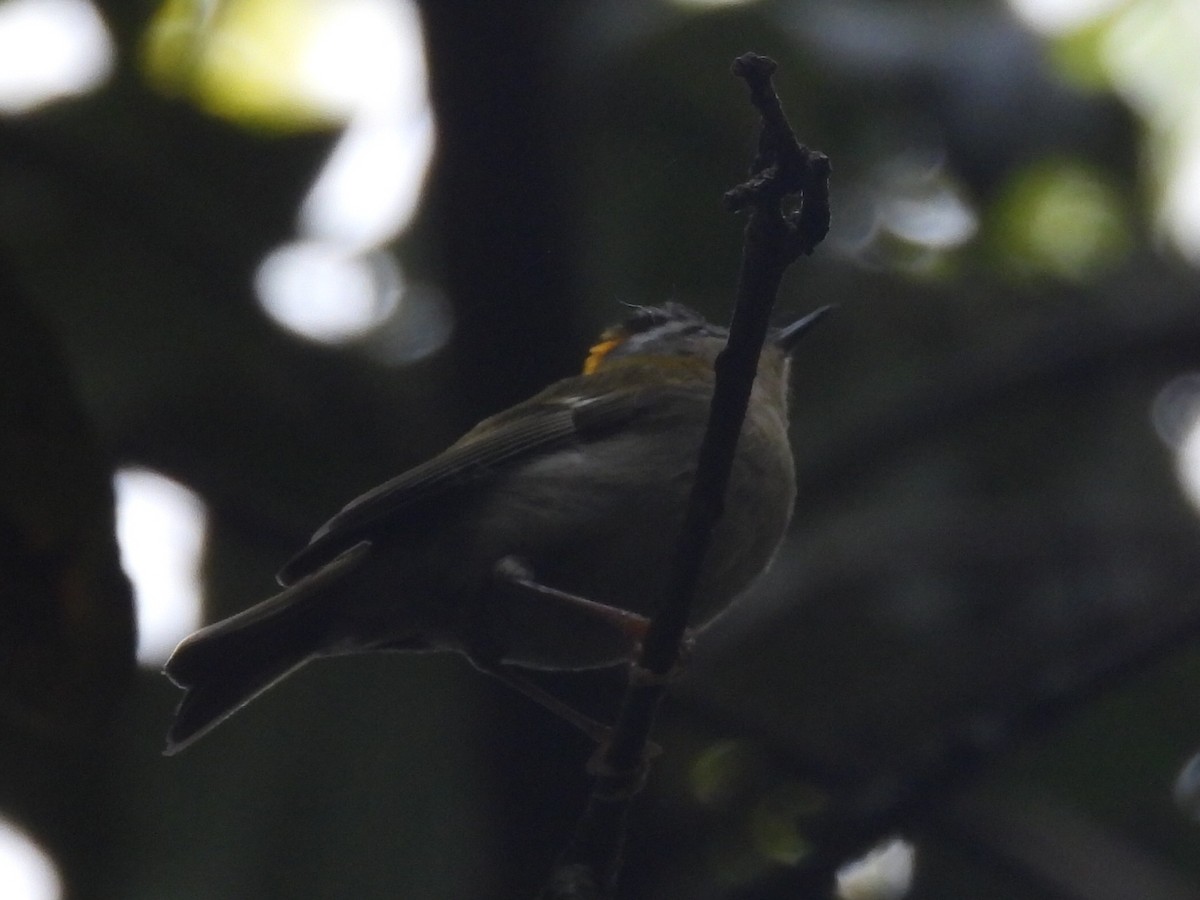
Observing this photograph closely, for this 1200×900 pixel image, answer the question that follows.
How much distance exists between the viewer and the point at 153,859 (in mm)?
6070

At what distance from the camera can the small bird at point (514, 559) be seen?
162 inches

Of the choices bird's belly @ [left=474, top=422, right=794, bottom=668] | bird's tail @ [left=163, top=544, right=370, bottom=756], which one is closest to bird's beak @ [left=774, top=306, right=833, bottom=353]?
bird's belly @ [left=474, top=422, right=794, bottom=668]

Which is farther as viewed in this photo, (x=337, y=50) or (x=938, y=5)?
(x=938, y=5)

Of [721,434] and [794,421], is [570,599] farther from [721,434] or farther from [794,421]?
[794,421]

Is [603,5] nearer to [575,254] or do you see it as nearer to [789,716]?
[575,254]

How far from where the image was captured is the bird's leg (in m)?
4.02

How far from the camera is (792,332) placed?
17.6 feet

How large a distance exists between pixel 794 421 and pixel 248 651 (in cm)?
433

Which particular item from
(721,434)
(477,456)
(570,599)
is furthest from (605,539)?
(721,434)

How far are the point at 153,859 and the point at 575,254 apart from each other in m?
2.63

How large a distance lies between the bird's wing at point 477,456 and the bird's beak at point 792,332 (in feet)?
2.23

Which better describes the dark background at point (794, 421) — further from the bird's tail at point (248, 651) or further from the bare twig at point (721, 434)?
the bare twig at point (721, 434)

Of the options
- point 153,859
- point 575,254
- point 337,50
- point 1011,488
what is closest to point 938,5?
point 575,254

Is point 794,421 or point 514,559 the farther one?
point 794,421
